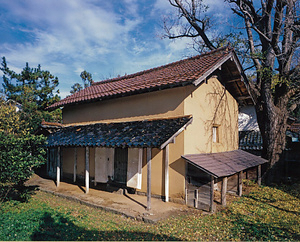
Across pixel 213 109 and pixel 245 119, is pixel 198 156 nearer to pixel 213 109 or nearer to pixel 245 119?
pixel 213 109

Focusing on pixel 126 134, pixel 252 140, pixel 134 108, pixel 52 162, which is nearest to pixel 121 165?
pixel 126 134

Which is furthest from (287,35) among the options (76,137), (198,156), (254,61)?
(76,137)

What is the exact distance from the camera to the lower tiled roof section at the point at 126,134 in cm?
714

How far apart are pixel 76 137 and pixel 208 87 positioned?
277 inches

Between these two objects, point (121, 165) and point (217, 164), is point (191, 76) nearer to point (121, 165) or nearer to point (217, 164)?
point (217, 164)

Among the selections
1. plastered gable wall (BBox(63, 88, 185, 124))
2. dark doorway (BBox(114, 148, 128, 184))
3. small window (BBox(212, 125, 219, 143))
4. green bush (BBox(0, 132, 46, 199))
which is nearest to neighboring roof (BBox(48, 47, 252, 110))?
plastered gable wall (BBox(63, 88, 185, 124))

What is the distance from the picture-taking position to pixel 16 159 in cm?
711

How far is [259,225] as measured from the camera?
6.37 m

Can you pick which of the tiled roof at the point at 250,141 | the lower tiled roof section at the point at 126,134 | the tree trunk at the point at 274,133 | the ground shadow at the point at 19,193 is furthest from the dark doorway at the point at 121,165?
the tiled roof at the point at 250,141

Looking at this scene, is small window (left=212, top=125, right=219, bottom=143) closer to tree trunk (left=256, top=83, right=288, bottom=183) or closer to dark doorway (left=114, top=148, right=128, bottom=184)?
tree trunk (left=256, top=83, right=288, bottom=183)

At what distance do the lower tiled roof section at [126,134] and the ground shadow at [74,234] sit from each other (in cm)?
261

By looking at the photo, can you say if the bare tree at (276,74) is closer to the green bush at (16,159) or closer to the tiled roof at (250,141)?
the tiled roof at (250,141)

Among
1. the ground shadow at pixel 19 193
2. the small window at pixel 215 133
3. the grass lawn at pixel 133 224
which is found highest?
the small window at pixel 215 133

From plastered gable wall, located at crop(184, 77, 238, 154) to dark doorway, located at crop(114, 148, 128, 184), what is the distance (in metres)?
3.26
